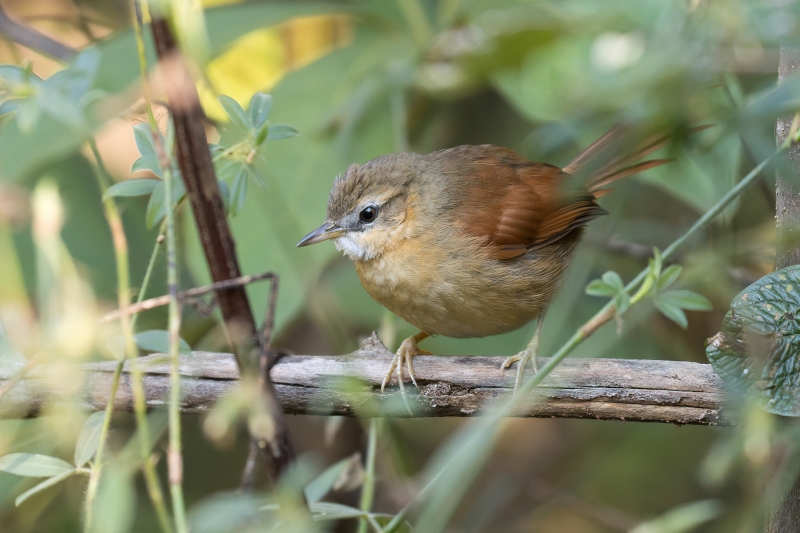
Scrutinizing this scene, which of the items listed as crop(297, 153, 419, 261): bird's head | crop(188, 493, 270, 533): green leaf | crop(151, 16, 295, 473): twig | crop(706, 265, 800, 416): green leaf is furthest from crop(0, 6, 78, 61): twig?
crop(706, 265, 800, 416): green leaf

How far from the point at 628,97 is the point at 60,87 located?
3.18ft

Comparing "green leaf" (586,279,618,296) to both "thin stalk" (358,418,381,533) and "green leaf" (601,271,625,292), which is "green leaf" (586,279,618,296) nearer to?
"green leaf" (601,271,625,292)

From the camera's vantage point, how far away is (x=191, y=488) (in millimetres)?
3830

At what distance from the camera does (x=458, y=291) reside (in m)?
2.73

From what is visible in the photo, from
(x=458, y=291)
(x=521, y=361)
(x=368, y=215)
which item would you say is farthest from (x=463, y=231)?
(x=521, y=361)

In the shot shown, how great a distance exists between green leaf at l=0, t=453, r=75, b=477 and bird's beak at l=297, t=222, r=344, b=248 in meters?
1.45

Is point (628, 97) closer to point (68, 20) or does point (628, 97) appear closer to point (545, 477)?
point (545, 477)

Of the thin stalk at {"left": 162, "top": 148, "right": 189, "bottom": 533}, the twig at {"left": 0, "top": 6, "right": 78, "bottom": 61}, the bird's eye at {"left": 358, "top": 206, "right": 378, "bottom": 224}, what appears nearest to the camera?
the thin stalk at {"left": 162, "top": 148, "right": 189, "bottom": 533}

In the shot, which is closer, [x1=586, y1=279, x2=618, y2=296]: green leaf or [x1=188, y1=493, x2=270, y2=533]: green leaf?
[x1=188, y1=493, x2=270, y2=533]: green leaf

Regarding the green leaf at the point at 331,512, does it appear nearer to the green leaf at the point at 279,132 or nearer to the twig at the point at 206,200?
the twig at the point at 206,200

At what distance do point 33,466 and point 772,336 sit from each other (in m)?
1.53

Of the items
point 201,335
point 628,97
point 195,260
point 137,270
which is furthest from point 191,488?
point 628,97

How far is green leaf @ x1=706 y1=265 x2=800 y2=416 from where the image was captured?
5.31 ft

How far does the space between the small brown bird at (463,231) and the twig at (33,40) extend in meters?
1.82
